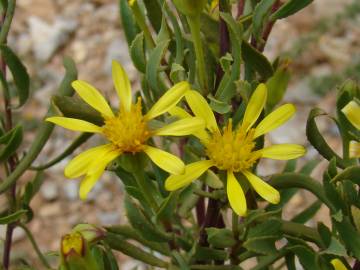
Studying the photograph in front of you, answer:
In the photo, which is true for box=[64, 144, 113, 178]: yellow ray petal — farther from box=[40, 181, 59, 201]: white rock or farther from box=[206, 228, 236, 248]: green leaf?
box=[40, 181, 59, 201]: white rock

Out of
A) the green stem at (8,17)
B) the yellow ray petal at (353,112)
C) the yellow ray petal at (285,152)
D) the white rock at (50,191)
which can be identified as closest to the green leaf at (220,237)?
the yellow ray petal at (285,152)

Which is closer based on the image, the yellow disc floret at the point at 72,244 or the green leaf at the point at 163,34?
the yellow disc floret at the point at 72,244

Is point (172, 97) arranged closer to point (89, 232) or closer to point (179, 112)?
point (179, 112)

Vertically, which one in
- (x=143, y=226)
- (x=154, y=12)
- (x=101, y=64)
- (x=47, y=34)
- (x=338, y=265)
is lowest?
(x=338, y=265)

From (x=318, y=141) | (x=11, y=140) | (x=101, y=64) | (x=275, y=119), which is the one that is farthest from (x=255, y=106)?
(x=101, y=64)

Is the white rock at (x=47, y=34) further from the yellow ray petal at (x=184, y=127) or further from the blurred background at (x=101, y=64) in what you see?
the yellow ray petal at (x=184, y=127)
